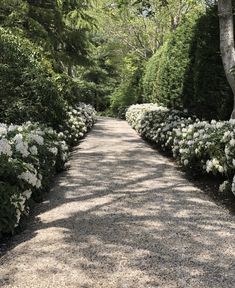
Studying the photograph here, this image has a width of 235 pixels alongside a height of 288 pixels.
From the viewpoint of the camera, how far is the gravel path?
3.37 metres

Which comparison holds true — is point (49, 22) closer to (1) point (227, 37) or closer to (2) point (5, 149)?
(1) point (227, 37)

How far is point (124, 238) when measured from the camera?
4.24 metres

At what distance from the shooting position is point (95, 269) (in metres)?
3.50

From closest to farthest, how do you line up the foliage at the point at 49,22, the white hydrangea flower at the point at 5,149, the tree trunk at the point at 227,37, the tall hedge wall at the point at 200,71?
1. the white hydrangea flower at the point at 5,149
2. the tree trunk at the point at 227,37
3. the tall hedge wall at the point at 200,71
4. the foliage at the point at 49,22

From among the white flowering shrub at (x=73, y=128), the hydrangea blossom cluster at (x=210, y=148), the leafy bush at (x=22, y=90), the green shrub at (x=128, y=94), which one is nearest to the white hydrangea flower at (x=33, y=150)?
the hydrangea blossom cluster at (x=210, y=148)

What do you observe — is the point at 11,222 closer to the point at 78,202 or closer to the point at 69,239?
the point at 69,239

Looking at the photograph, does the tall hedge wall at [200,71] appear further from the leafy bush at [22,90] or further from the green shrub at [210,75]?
the leafy bush at [22,90]

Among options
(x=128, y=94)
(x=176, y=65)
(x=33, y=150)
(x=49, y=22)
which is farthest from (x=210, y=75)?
(x=128, y=94)

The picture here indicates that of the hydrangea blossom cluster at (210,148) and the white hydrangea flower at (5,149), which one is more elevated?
the white hydrangea flower at (5,149)

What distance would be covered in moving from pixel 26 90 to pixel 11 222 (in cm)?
449

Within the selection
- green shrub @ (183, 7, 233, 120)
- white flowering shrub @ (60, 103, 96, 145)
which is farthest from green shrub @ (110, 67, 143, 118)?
green shrub @ (183, 7, 233, 120)

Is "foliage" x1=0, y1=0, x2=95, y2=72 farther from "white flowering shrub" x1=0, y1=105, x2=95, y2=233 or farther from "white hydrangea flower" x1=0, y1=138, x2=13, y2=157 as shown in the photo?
"white hydrangea flower" x1=0, y1=138, x2=13, y2=157

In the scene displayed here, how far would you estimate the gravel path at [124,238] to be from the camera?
3.37m

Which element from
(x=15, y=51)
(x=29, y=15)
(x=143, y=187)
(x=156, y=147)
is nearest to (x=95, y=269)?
(x=143, y=187)
